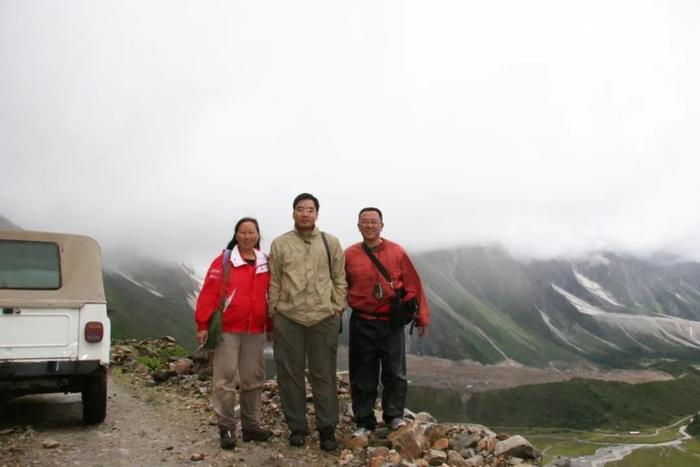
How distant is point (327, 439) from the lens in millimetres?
7582

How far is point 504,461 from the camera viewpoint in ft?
25.2

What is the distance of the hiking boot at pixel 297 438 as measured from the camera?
7.66 metres

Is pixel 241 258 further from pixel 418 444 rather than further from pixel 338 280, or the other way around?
pixel 418 444

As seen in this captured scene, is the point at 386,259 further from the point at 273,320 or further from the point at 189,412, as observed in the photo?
the point at 189,412

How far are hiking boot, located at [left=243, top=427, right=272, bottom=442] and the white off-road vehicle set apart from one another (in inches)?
91.6

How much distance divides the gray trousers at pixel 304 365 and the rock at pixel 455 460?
1630 mm

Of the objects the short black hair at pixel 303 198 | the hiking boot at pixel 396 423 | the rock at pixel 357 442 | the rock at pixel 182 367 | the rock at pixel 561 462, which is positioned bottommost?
the rock at pixel 561 462

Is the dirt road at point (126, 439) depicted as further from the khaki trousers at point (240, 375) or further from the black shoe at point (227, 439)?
the khaki trousers at point (240, 375)

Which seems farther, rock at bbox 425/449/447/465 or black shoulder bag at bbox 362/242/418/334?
black shoulder bag at bbox 362/242/418/334

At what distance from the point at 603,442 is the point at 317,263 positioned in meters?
163

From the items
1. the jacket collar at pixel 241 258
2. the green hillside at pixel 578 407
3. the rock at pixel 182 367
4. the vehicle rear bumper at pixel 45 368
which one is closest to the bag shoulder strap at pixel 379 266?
the jacket collar at pixel 241 258

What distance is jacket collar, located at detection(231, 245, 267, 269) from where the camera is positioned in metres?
7.56

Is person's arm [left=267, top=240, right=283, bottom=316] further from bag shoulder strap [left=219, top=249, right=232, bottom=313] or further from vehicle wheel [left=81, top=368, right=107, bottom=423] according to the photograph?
vehicle wheel [left=81, top=368, right=107, bottom=423]

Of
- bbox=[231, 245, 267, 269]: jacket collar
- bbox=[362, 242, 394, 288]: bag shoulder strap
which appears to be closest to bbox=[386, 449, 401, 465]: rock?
bbox=[362, 242, 394, 288]: bag shoulder strap
